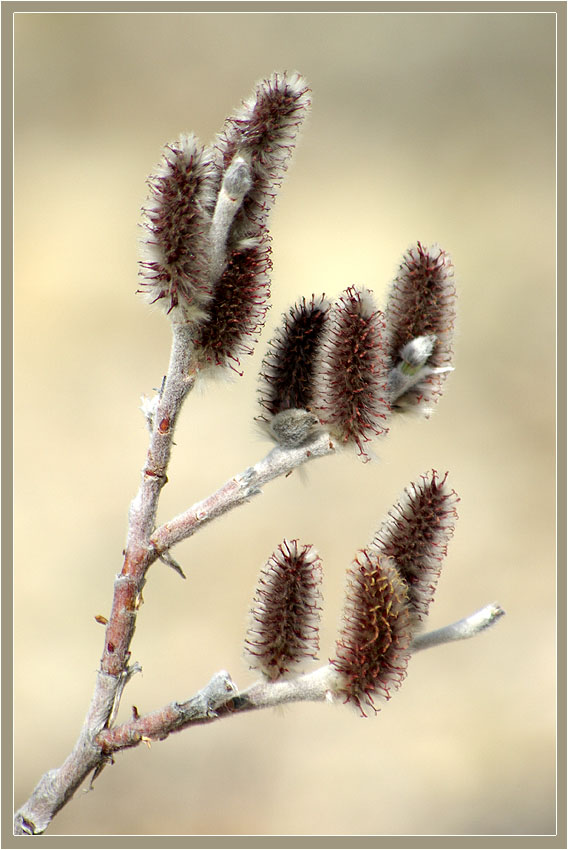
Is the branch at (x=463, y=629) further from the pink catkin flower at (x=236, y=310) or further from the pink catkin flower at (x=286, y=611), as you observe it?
the pink catkin flower at (x=236, y=310)

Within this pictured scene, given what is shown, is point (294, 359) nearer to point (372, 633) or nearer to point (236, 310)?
point (236, 310)

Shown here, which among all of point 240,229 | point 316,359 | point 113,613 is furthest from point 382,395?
point 113,613

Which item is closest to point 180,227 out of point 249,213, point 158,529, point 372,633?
point 249,213

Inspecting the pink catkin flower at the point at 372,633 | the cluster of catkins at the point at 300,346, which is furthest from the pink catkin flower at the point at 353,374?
the pink catkin flower at the point at 372,633

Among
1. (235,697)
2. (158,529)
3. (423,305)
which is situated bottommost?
(235,697)

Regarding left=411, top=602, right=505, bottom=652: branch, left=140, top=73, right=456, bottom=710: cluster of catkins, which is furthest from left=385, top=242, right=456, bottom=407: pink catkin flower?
left=411, top=602, right=505, bottom=652: branch

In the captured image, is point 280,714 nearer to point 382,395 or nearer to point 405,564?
point 405,564
